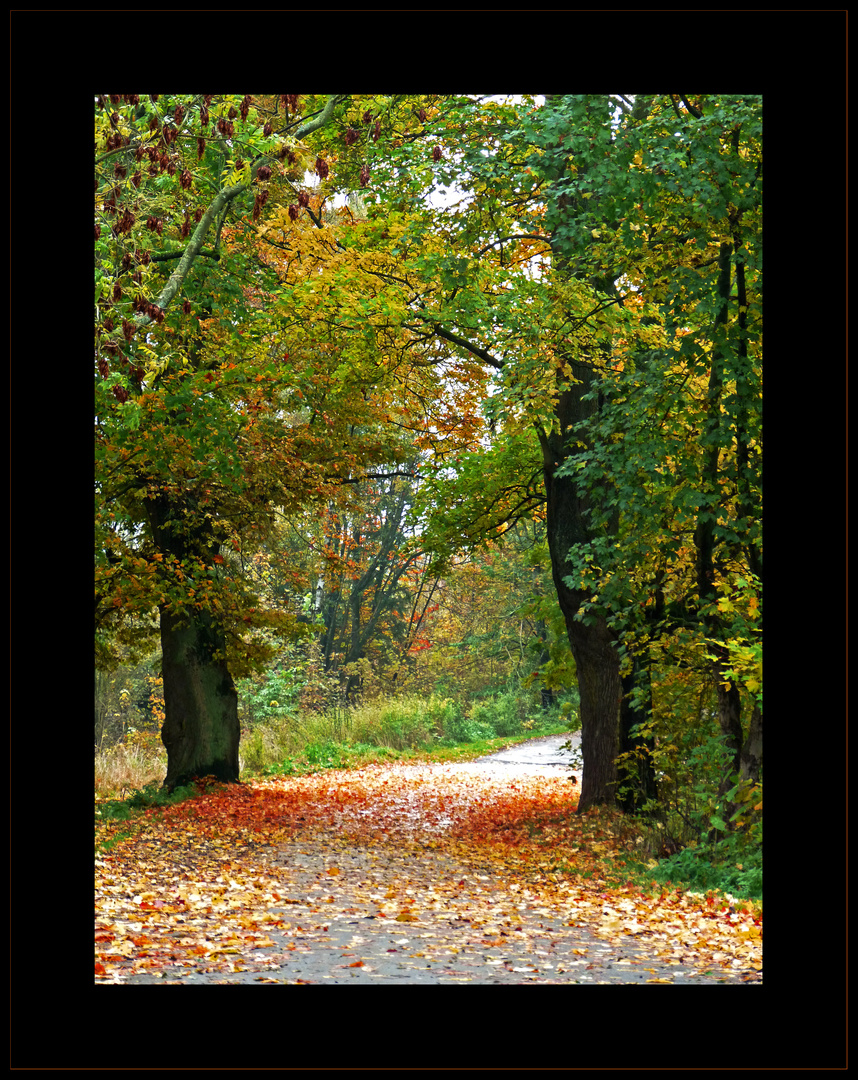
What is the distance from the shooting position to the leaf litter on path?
5641 millimetres

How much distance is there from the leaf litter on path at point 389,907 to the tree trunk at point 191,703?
0.94m

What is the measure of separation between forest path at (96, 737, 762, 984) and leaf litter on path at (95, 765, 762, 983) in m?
0.02

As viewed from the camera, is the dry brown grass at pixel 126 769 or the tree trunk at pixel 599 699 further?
the dry brown grass at pixel 126 769

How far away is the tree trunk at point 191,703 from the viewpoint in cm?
1503

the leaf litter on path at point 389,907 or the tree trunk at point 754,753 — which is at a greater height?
the tree trunk at point 754,753

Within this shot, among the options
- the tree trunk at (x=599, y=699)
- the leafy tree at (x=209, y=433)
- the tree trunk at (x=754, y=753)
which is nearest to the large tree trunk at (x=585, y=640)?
the tree trunk at (x=599, y=699)

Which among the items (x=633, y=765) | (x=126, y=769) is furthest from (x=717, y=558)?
(x=126, y=769)

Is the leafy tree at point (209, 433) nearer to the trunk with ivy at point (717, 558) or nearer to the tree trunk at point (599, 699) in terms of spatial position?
the trunk with ivy at point (717, 558)

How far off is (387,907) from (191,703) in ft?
26.5

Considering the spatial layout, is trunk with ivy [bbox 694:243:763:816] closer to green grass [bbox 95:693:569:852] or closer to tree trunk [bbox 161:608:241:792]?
green grass [bbox 95:693:569:852]

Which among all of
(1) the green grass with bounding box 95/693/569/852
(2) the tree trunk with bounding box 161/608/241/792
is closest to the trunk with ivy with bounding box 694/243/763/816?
(1) the green grass with bounding box 95/693/569/852

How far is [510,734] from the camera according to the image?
32.5m
